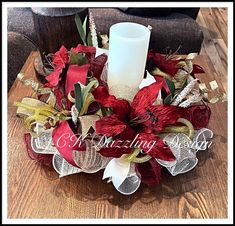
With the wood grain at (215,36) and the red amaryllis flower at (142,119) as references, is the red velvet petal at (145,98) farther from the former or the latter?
the wood grain at (215,36)

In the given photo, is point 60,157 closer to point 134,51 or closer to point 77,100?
point 77,100

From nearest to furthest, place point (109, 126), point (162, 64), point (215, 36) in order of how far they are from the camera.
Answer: point (109, 126) < point (162, 64) < point (215, 36)

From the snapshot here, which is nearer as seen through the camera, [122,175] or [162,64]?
[122,175]

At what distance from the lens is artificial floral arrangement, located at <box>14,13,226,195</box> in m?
0.54

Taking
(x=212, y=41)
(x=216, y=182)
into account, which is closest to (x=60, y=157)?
(x=216, y=182)

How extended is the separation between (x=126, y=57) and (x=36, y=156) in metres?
0.24

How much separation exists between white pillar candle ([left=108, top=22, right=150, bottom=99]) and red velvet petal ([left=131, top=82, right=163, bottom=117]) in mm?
39

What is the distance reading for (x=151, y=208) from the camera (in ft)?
1.80

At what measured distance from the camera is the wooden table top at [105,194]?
1.78 feet

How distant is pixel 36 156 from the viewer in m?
0.60

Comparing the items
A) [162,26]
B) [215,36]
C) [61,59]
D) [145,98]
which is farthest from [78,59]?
[215,36]

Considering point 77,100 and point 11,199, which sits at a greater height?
point 77,100

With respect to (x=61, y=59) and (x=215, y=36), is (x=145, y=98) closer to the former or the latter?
(x=61, y=59)

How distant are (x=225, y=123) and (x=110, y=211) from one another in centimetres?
32
